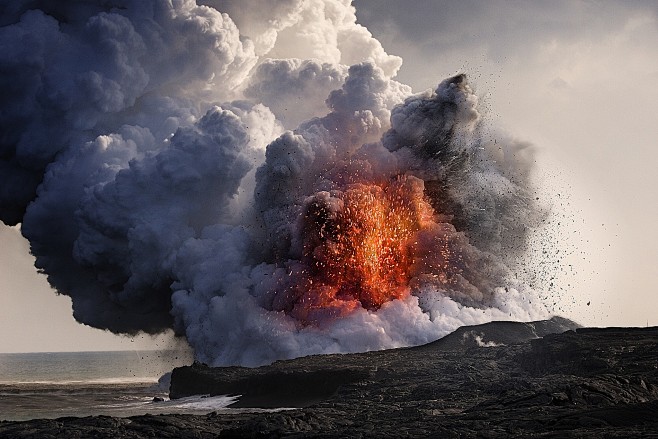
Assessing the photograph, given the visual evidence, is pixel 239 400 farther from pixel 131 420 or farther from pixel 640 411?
pixel 640 411

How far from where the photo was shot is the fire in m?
84.8

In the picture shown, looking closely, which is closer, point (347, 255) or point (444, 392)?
point (444, 392)

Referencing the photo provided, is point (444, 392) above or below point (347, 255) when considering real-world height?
below

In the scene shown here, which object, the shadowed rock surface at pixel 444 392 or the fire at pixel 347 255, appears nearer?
the shadowed rock surface at pixel 444 392

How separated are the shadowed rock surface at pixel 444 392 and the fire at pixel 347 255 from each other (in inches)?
442

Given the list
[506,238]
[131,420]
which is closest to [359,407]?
[131,420]

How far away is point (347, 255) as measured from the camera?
86.4 m

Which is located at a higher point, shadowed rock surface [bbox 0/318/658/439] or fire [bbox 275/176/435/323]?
fire [bbox 275/176/435/323]

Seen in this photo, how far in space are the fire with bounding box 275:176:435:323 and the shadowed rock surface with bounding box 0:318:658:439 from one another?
11.2m

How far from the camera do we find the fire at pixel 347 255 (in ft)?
278

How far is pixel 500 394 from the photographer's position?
45688 mm

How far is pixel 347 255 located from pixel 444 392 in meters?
35.3

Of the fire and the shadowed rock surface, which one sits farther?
the fire

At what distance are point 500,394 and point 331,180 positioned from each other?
47.9m
